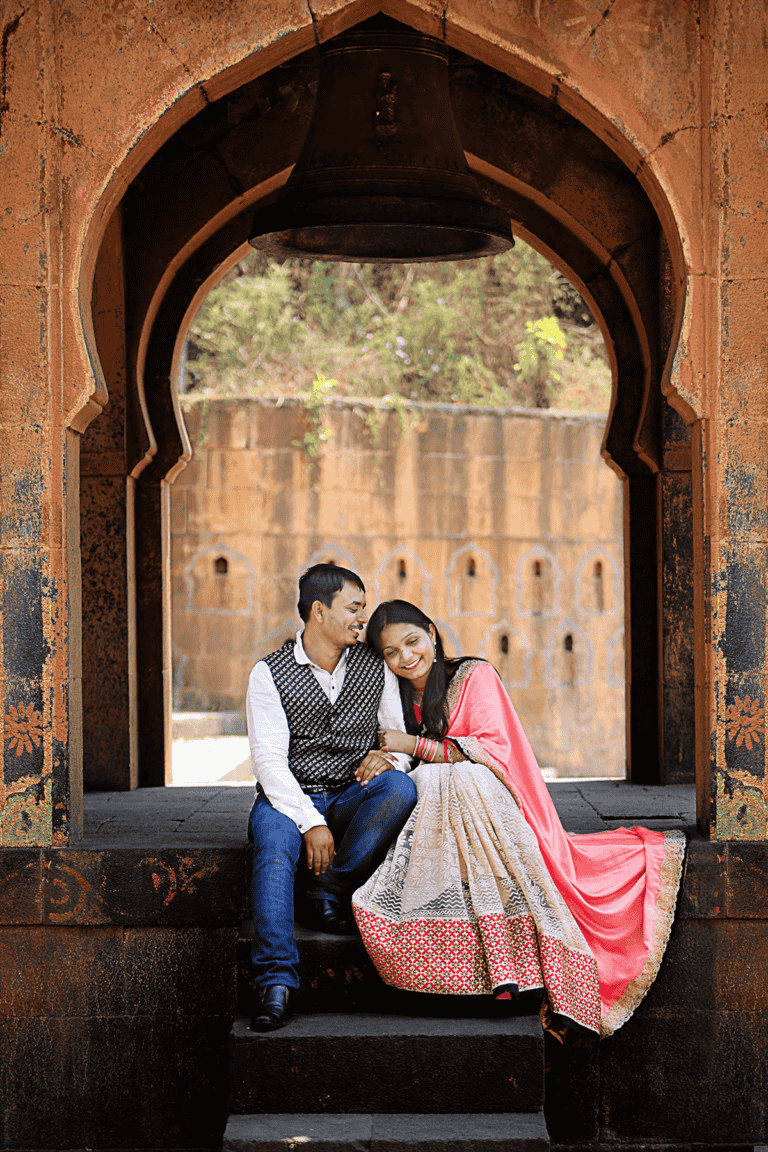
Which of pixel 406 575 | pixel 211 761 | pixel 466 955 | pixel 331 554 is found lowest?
pixel 211 761

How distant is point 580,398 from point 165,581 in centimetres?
1067

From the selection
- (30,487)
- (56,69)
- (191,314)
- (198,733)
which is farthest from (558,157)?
(198,733)

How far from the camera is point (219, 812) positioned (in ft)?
18.3

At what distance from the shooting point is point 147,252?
6.63 metres

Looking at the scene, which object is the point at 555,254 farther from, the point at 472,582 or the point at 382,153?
the point at 472,582

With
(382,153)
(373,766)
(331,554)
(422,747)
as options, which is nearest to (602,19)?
(382,153)

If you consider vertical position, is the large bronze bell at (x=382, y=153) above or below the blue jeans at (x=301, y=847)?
above

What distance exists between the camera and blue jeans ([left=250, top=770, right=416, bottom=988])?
3961 mm

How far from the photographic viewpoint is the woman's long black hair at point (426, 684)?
A: 177 inches

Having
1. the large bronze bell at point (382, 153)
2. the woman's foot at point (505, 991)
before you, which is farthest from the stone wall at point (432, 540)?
the woman's foot at point (505, 991)

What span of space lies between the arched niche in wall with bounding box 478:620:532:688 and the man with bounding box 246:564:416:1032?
10658 millimetres

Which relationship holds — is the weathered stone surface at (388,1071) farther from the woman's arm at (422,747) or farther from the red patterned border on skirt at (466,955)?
the woman's arm at (422,747)

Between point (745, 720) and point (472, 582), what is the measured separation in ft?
35.7

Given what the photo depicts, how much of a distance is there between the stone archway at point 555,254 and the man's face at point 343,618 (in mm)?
2392
